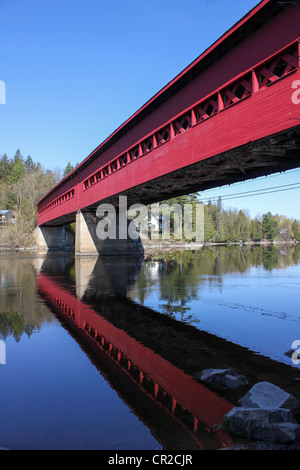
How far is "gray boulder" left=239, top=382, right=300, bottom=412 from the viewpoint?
3086mm

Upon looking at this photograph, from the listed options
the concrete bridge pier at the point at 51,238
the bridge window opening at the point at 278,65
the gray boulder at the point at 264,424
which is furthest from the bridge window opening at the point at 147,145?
the concrete bridge pier at the point at 51,238

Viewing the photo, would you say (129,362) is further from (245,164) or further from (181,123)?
(181,123)

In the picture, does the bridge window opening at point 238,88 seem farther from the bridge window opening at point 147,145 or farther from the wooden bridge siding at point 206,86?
the bridge window opening at point 147,145

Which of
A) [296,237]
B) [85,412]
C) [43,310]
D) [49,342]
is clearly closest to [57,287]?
[43,310]

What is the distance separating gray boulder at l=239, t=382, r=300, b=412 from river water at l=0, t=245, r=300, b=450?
29cm

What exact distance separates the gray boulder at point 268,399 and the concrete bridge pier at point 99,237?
28.7 metres

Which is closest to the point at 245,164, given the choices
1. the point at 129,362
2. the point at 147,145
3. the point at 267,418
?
the point at 147,145

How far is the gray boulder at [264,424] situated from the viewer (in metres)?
2.76

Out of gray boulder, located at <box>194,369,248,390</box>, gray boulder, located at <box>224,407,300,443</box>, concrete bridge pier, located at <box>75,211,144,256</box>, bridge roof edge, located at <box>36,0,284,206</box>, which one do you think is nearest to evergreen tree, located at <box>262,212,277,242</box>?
concrete bridge pier, located at <box>75,211,144,256</box>

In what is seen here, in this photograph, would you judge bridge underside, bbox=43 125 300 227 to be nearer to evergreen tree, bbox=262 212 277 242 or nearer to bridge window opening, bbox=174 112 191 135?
bridge window opening, bbox=174 112 191 135

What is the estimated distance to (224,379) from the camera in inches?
154

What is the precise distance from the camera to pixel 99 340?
5680mm

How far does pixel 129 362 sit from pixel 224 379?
1.37 m
